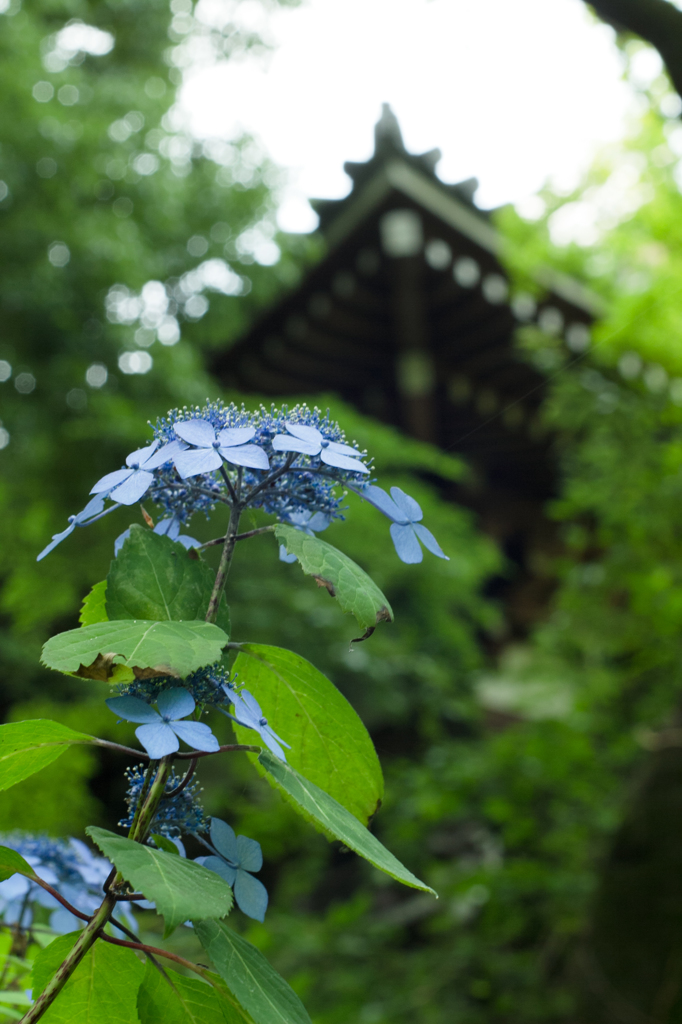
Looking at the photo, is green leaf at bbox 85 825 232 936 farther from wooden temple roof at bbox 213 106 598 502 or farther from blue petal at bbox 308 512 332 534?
wooden temple roof at bbox 213 106 598 502

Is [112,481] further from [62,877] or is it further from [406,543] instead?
[62,877]

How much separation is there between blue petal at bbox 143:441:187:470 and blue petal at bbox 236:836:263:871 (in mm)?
174

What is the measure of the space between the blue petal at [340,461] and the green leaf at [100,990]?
0.21 m

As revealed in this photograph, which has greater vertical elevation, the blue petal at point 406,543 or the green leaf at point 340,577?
the blue petal at point 406,543

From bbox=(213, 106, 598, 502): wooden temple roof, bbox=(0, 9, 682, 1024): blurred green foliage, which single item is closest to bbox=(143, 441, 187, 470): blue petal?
→ bbox=(0, 9, 682, 1024): blurred green foliage

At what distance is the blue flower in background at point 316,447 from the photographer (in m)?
0.30

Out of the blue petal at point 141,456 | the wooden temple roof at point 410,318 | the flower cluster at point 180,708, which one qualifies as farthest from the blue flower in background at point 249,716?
the wooden temple roof at point 410,318

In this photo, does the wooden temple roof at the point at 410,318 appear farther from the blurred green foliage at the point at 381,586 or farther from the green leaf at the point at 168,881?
the green leaf at the point at 168,881

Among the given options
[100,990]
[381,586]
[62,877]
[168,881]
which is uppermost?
[168,881]

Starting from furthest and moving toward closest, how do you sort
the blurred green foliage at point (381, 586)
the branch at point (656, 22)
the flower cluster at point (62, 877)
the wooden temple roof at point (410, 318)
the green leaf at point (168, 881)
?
the wooden temple roof at point (410, 318), the blurred green foliage at point (381, 586), the branch at point (656, 22), the flower cluster at point (62, 877), the green leaf at point (168, 881)

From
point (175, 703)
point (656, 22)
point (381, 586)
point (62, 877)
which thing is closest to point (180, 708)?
point (175, 703)

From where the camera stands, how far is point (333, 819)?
0.28 meters

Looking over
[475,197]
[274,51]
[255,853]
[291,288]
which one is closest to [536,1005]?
[255,853]

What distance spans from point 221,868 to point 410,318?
11.2 ft
